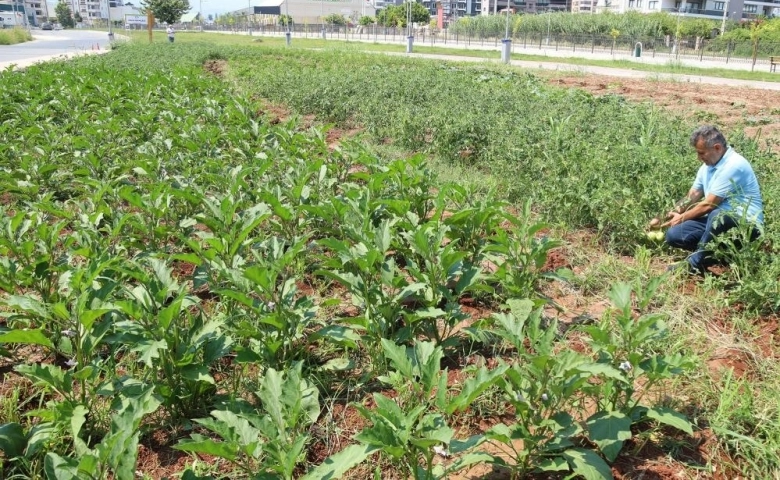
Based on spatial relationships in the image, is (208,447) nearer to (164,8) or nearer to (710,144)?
(710,144)

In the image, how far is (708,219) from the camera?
4.97 m

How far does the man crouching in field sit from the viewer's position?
4.85 m

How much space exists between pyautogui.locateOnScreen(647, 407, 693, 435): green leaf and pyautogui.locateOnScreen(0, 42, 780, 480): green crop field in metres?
0.02

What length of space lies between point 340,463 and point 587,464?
103 centimetres

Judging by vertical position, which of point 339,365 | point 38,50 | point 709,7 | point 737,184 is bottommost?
point 339,365

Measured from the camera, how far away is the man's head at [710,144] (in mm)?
4914

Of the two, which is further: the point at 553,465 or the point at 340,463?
the point at 553,465

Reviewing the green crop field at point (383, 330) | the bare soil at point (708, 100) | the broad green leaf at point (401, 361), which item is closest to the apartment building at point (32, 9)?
the bare soil at point (708, 100)

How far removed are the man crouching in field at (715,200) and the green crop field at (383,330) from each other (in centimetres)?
24

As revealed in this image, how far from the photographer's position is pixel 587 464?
8.31 feet

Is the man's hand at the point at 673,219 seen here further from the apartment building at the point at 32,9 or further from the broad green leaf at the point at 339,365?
the apartment building at the point at 32,9

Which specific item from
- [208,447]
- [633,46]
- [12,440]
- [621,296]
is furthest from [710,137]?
[633,46]

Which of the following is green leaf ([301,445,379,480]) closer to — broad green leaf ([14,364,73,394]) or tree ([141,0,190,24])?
broad green leaf ([14,364,73,394])

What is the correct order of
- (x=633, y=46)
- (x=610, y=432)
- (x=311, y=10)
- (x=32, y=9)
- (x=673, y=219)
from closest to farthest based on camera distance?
(x=610, y=432) → (x=673, y=219) → (x=633, y=46) → (x=311, y=10) → (x=32, y=9)
